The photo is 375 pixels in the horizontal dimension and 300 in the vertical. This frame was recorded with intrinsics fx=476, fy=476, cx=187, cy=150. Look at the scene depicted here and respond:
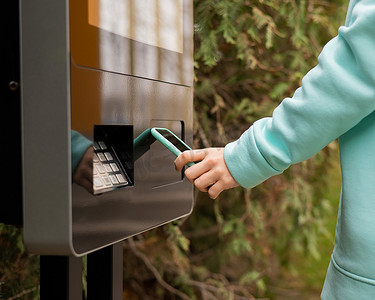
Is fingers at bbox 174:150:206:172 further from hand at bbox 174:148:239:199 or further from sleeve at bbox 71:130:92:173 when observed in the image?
sleeve at bbox 71:130:92:173

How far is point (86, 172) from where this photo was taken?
0.83 meters

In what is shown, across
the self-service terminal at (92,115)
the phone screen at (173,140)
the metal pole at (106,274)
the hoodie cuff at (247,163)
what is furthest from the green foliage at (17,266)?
the hoodie cuff at (247,163)

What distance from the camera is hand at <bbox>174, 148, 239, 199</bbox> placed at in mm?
960

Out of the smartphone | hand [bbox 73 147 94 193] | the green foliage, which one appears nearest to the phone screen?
the smartphone

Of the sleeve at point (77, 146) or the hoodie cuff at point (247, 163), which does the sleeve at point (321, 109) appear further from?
the sleeve at point (77, 146)

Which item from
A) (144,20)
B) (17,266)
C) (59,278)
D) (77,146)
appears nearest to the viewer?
(77,146)

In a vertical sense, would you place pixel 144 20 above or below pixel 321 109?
above

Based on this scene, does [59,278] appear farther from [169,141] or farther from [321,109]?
[321,109]

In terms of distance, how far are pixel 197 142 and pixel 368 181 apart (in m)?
1.02

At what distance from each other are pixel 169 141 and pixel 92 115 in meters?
0.23

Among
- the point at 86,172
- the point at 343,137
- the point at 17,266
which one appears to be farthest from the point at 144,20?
the point at 17,266

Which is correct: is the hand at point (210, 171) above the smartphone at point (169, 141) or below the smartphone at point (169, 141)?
below

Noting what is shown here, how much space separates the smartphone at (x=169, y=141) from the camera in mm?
998

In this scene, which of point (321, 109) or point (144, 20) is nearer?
point (321, 109)
